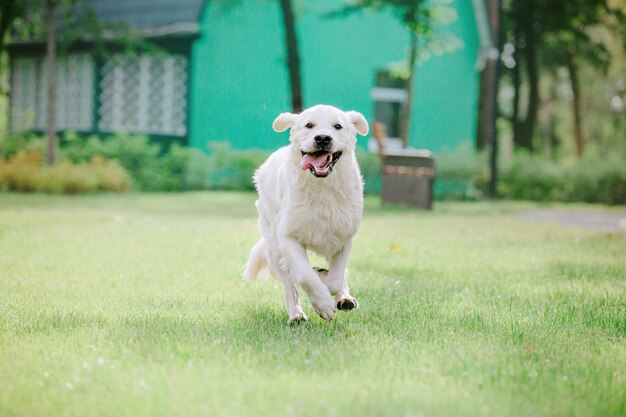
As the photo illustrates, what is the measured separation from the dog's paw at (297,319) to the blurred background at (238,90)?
41.9 ft

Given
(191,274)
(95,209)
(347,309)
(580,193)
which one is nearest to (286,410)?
(347,309)

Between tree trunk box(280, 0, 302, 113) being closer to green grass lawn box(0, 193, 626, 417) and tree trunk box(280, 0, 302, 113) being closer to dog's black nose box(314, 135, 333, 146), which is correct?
green grass lawn box(0, 193, 626, 417)

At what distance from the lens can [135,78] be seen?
71.2 ft

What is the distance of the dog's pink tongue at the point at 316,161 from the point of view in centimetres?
522

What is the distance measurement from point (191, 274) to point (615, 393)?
13.9 feet

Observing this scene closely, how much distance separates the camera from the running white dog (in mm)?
5227

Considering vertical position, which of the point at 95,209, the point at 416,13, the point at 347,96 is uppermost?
the point at 416,13

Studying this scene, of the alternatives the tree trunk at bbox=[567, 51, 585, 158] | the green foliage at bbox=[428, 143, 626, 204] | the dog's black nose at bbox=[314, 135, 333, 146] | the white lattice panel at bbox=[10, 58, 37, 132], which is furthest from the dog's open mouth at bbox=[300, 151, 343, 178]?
the tree trunk at bbox=[567, 51, 585, 158]

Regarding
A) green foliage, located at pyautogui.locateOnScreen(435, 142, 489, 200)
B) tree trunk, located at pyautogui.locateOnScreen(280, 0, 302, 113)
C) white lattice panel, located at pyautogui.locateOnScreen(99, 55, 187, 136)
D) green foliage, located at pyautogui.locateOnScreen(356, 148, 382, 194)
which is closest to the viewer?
tree trunk, located at pyautogui.locateOnScreen(280, 0, 302, 113)

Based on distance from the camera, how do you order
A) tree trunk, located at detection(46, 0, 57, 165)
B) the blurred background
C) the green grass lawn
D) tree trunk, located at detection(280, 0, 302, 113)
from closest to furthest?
the green grass lawn < tree trunk, located at detection(280, 0, 302, 113) < tree trunk, located at detection(46, 0, 57, 165) < the blurred background

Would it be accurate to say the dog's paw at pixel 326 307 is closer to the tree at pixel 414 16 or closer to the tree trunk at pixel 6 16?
the tree at pixel 414 16

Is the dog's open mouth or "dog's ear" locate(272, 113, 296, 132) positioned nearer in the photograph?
the dog's open mouth

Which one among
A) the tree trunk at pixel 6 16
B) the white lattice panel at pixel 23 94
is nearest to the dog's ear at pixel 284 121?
the tree trunk at pixel 6 16

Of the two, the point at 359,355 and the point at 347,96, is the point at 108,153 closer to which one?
the point at 347,96
